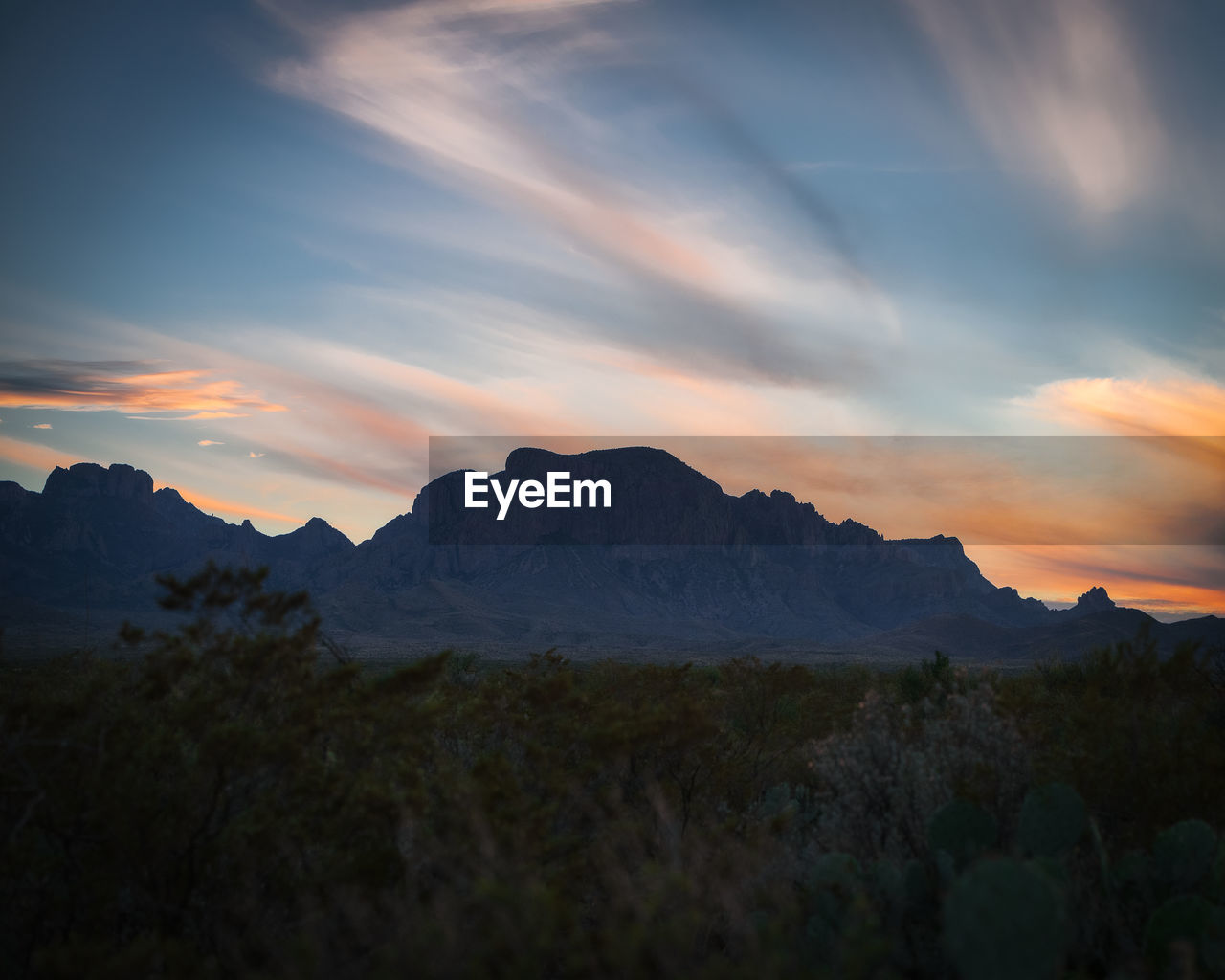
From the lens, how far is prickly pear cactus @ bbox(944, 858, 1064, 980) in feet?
13.7

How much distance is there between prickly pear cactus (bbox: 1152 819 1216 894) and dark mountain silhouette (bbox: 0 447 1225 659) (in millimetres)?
91191

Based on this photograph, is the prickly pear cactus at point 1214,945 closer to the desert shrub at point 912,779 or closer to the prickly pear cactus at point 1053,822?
the prickly pear cactus at point 1053,822

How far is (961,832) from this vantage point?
6699mm

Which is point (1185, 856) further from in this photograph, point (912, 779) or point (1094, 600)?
point (1094, 600)

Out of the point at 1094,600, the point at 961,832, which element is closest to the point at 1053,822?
the point at 961,832

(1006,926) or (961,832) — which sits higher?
(1006,926)

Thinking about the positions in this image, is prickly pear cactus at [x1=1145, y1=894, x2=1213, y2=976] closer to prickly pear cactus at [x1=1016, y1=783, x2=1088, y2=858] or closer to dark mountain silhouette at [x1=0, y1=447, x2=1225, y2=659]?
prickly pear cactus at [x1=1016, y1=783, x2=1088, y2=858]

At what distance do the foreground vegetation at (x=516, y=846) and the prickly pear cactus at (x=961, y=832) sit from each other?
0.02m

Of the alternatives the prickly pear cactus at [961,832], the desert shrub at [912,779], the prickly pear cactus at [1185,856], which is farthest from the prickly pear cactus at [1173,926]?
the desert shrub at [912,779]

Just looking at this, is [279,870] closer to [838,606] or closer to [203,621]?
[203,621]

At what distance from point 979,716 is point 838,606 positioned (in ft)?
532

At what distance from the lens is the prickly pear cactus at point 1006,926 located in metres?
4.16

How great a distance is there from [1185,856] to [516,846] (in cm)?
525

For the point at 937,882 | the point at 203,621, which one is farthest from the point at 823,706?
the point at 203,621
